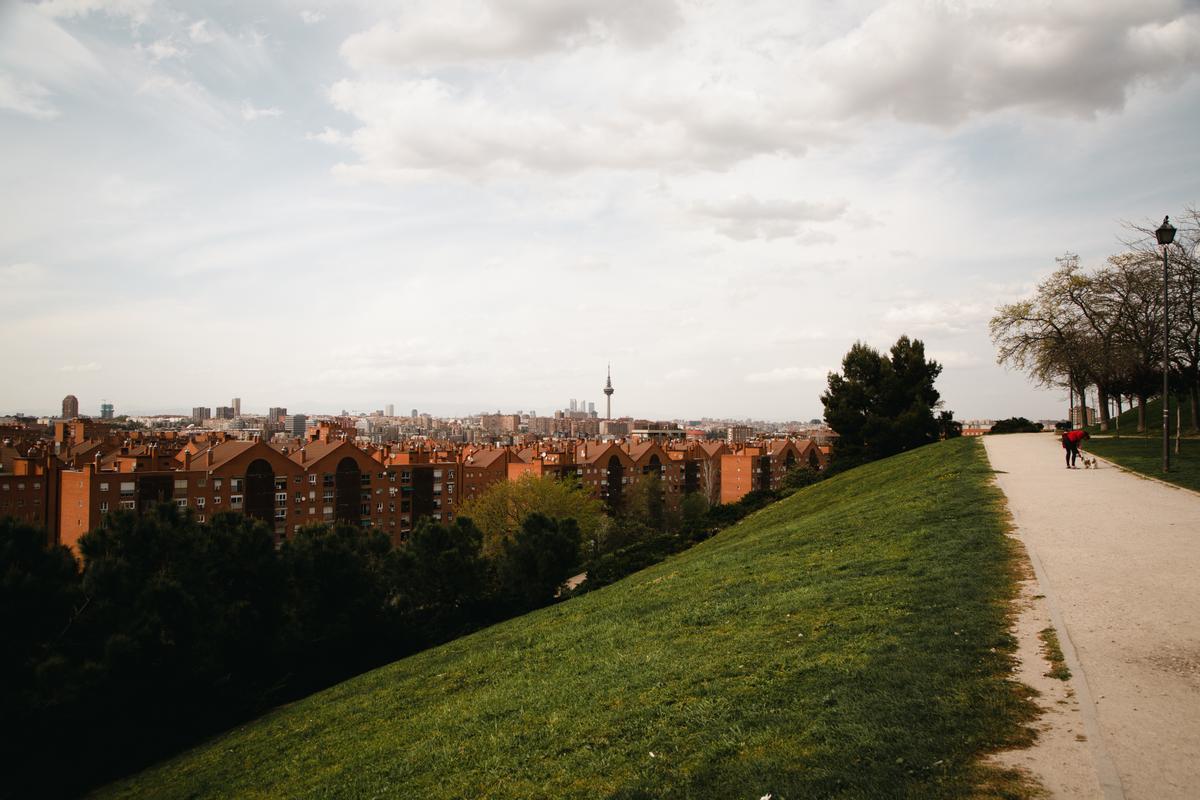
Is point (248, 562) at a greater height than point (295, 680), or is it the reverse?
point (248, 562)

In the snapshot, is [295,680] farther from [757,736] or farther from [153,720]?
[757,736]

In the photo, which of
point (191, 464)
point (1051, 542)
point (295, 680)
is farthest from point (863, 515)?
point (191, 464)

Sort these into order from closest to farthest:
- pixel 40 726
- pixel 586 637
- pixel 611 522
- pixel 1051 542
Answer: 1. pixel 1051 542
2. pixel 586 637
3. pixel 40 726
4. pixel 611 522

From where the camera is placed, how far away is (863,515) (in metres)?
16.4

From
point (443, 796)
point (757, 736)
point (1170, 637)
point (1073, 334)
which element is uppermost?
point (1073, 334)

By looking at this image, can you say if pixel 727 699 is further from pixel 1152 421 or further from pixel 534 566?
pixel 1152 421

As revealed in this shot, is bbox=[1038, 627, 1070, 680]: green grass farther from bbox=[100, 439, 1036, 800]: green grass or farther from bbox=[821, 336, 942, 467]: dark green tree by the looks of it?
bbox=[821, 336, 942, 467]: dark green tree

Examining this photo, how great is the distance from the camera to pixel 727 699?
684 centimetres

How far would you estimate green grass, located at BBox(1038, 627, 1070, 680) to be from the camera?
6.06m

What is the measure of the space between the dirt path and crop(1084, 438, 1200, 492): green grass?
94.3 inches

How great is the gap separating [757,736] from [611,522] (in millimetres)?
48610

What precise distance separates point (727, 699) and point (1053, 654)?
120 inches

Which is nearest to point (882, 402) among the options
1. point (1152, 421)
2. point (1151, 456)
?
point (1152, 421)

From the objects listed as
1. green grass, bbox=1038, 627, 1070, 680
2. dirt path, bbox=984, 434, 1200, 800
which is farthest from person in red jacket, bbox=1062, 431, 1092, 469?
green grass, bbox=1038, 627, 1070, 680
